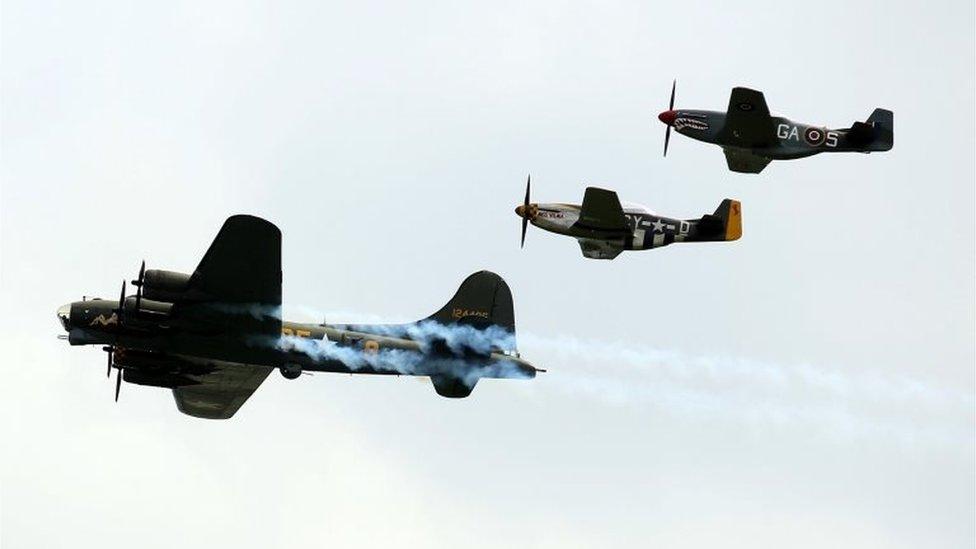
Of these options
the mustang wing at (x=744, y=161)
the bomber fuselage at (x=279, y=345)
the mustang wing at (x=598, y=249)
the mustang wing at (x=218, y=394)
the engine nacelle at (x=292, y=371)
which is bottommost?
the mustang wing at (x=218, y=394)

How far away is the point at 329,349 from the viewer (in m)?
41.8

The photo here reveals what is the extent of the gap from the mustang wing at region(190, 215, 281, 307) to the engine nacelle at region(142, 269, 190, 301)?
26 cm

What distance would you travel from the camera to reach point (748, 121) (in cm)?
5550

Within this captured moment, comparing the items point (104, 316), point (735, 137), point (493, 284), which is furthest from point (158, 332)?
point (735, 137)

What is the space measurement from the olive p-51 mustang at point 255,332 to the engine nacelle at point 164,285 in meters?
0.02

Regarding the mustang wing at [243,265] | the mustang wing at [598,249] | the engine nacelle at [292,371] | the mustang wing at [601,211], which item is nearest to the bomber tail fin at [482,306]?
the engine nacelle at [292,371]

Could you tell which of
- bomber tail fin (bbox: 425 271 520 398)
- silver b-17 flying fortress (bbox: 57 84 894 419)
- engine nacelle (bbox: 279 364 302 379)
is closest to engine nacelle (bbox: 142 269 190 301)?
silver b-17 flying fortress (bbox: 57 84 894 419)

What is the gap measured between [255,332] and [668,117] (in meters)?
22.3

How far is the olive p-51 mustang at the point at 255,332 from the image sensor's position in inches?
1571

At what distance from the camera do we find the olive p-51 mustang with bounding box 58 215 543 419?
39906 millimetres

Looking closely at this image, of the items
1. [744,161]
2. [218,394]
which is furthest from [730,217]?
[218,394]

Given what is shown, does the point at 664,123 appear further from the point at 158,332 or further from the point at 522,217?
the point at 158,332

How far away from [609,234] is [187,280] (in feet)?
58.5

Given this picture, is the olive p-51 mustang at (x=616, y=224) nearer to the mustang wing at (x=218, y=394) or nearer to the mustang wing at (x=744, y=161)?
the mustang wing at (x=744, y=161)
